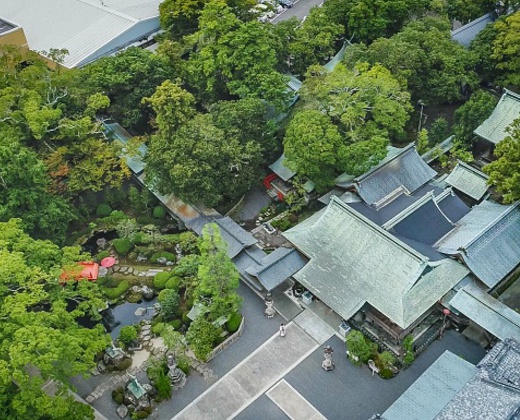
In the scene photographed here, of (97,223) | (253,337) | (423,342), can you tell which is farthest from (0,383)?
(423,342)

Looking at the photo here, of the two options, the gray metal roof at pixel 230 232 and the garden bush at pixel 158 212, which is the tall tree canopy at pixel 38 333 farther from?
the garden bush at pixel 158 212

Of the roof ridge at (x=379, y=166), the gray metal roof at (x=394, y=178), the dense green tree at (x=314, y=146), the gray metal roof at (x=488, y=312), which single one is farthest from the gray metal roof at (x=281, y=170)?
the gray metal roof at (x=488, y=312)

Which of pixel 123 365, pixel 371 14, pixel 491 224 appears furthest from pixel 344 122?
pixel 123 365

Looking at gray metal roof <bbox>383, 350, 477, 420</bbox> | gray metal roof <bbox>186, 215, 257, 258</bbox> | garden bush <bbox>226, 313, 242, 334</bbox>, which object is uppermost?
gray metal roof <bbox>383, 350, 477, 420</bbox>

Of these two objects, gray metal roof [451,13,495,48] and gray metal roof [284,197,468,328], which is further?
gray metal roof [451,13,495,48]

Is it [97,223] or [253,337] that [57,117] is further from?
[253,337]

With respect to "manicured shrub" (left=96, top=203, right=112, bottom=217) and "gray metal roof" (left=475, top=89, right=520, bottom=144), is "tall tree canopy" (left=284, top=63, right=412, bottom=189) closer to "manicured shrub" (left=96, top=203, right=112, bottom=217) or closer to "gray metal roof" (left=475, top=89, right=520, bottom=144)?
"gray metal roof" (left=475, top=89, right=520, bottom=144)

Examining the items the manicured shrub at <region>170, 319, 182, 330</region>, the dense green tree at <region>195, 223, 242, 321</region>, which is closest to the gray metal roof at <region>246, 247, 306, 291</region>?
the dense green tree at <region>195, 223, 242, 321</region>
